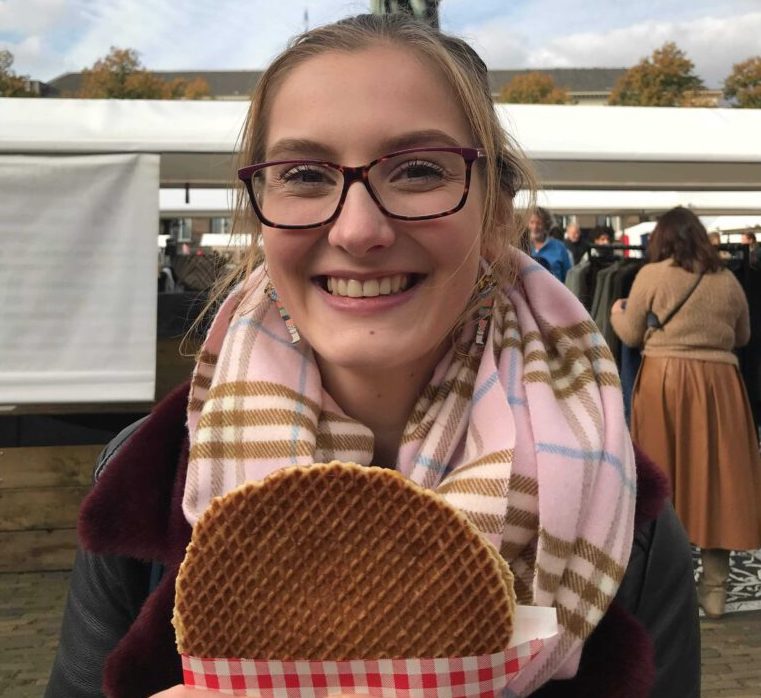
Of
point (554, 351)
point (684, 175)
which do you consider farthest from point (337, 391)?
point (684, 175)

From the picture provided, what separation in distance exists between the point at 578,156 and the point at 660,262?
100 cm

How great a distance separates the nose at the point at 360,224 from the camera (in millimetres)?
1222

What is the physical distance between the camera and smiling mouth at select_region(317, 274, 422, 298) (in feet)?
4.16

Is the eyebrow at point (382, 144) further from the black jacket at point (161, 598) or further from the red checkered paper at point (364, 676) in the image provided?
the red checkered paper at point (364, 676)

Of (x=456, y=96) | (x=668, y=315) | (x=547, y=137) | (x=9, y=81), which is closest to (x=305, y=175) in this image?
(x=456, y=96)

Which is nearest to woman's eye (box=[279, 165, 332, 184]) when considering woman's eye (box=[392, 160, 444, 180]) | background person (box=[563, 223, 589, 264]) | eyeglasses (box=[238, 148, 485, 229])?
eyeglasses (box=[238, 148, 485, 229])

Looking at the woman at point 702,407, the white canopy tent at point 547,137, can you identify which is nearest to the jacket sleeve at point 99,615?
the white canopy tent at point 547,137

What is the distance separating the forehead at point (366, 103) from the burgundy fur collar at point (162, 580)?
0.61m

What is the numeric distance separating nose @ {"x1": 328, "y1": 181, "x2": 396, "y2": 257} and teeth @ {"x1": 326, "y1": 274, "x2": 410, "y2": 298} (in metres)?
0.05

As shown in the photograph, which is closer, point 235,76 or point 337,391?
point 337,391

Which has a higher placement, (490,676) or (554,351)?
(554,351)

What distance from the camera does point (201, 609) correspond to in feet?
3.30

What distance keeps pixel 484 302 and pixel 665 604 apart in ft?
2.13

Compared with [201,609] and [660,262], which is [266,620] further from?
[660,262]
